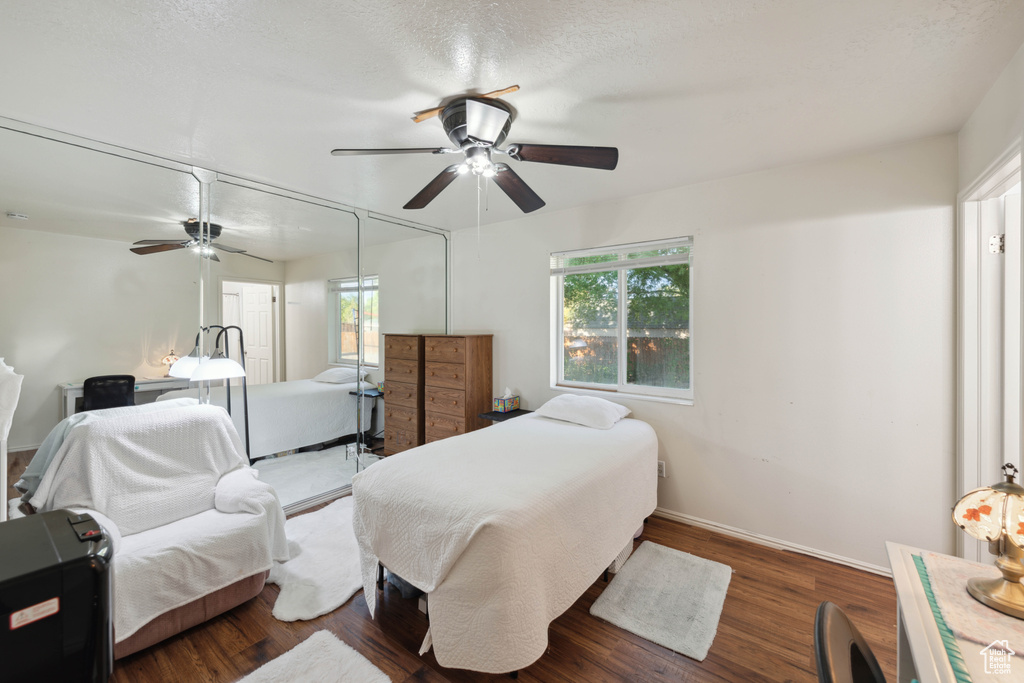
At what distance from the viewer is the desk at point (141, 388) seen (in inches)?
86.8

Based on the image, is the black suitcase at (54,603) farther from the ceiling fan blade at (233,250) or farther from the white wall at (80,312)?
the ceiling fan blade at (233,250)

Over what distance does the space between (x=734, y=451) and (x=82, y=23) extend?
149 inches

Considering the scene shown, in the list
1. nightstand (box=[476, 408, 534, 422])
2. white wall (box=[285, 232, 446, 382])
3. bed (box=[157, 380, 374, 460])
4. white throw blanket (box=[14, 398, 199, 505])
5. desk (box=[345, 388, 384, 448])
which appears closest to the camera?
white throw blanket (box=[14, 398, 199, 505])

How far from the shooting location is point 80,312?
2.28 m

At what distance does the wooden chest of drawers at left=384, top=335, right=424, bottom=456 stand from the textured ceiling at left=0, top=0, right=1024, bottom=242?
1.95 meters

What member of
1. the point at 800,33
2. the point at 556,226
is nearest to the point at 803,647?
the point at 800,33

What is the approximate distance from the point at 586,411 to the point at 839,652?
2260 millimetres

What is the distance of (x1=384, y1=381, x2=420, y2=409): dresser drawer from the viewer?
4.09m

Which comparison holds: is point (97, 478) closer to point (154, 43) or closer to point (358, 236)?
point (154, 43)

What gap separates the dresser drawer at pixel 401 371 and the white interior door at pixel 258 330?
3.77ft

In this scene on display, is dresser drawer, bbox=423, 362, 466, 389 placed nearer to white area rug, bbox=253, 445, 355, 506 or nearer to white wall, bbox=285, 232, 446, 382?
white wall, bbox=285, 232, 446, 382

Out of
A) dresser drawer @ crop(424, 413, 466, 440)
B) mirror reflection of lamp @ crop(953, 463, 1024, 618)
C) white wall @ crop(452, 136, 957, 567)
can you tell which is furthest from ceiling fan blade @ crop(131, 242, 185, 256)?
mirror reflection of lamp @ crop(953, 463, 1024, 618)

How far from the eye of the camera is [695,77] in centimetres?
174

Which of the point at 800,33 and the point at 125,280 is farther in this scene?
the point at 125,280
